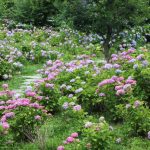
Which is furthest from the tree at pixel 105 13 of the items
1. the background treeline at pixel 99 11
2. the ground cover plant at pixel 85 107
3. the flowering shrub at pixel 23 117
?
the flowering shrub at pixel 23 117

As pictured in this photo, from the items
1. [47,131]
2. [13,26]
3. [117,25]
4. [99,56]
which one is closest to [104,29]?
[117,25]

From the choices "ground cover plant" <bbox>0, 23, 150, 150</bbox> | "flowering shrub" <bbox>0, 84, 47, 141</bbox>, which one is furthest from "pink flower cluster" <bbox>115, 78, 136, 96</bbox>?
"flowering shrub" <bbox>0, 84, 47, 141</bbox>

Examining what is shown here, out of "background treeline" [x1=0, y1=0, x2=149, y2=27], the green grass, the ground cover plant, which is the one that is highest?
"background treeline" [x1=0, y1=0, x2=149, y2=27]

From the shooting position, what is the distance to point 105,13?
10430 mm

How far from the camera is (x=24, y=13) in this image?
719 inches

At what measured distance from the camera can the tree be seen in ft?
34.1

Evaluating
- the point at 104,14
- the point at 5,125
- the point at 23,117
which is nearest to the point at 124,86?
the point at 23,117

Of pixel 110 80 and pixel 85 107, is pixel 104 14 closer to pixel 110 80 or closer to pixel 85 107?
pixel 85 107

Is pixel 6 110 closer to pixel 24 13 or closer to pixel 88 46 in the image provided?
pixel 88 46

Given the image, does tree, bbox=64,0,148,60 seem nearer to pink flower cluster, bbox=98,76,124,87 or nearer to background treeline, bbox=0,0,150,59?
background treeline, bbox=0,0,150,59

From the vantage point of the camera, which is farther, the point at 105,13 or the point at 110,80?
the point at 105,13

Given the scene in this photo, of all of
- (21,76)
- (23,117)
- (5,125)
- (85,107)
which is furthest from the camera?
(21,76)

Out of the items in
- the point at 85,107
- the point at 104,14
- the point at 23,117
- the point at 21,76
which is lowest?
the point at 21,76

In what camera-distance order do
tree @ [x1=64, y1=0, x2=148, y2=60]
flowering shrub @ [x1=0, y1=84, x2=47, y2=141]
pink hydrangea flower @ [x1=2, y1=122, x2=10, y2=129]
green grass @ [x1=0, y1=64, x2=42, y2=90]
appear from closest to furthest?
pink hydrangea flower @ [x1=2, y1=122, x2=10, y2=129] → flowering shrub @ [x1=0, y1=84, x2=47, y2=141] → green grass @ [x1=0, y1=64, x2=42, y2=90] → tree @ [x1=64, y1=0, x2=148, y2=60]
